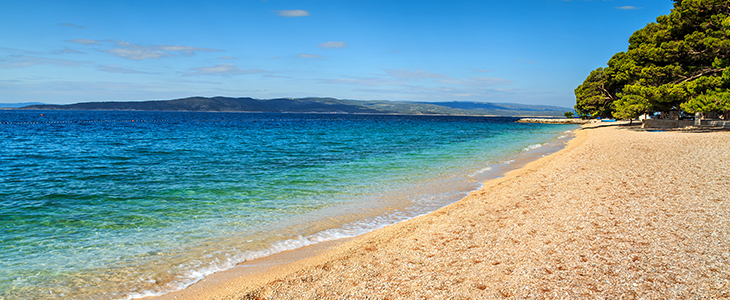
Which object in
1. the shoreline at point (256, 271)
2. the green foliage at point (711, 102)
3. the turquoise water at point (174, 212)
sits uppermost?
the green foliage at point (711, 102)

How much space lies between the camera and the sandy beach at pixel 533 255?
427 cm

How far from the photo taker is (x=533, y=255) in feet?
17.2

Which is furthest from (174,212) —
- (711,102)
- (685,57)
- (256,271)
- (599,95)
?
(599,95)

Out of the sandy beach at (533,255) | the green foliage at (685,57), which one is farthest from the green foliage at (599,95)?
the sandy beach at (533,255)

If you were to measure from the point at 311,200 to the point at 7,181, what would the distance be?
38.9 ft

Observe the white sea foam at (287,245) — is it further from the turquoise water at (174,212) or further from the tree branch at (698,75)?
the tree branch at (698,75)

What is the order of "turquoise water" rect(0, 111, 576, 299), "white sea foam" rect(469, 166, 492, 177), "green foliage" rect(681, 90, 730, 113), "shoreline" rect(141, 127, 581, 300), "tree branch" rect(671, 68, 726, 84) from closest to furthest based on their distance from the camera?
1. "shoreline" rect(141, 127, 581, 300)
2. "turquoise water" rect(0, 111, 576, 299)
3. "white sea foam" rect(469, 166, 492, 177)
4. "green foliage" rect(681, 90, 730, 113)
5. "tree branch" rect(671, 68, 726, 84)

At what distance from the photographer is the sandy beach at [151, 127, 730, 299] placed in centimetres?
427

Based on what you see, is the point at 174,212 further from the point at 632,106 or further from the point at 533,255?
the point at 632,106

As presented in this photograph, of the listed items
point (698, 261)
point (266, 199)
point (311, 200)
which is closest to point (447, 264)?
point (698, 261)

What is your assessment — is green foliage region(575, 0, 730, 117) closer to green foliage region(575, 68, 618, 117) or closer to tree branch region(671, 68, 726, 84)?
tree branch region(671, 68, 726, 84)

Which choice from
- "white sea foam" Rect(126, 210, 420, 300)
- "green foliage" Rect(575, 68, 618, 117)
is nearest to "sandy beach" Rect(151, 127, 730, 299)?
"white sea foam" Rect(126, 210, 420, 300)

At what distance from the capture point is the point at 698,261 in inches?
183

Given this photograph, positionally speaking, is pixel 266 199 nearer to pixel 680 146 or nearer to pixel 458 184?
pixel 458 184
